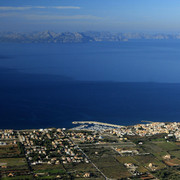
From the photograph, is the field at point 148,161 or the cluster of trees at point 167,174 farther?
the field at point 148,161

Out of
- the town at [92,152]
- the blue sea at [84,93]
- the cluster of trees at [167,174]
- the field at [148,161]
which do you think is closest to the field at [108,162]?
the town at [92,152]

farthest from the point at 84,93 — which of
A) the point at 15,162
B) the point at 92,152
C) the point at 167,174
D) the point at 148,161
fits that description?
the point at 167,174

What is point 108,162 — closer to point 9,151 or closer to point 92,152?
point 92,152

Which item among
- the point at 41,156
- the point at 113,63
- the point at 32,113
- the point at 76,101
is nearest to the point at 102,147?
the point at 41,156

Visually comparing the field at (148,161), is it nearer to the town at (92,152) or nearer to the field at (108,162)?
the town at (92,152)

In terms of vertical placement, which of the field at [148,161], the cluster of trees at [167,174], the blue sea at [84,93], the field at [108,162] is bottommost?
the cluster of trees at [167,174]

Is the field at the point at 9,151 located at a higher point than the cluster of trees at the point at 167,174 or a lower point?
higher
